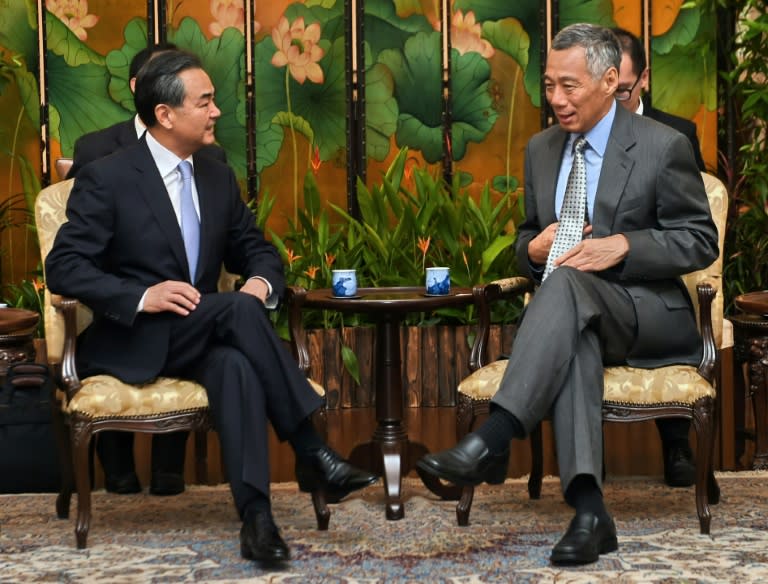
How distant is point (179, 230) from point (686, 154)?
4.82 ft

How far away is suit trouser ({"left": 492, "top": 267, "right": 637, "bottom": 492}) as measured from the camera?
3.25m

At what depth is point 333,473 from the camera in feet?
11.3

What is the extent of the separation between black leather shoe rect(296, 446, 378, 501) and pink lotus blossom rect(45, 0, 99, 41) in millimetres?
3807

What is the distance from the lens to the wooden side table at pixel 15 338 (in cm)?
436

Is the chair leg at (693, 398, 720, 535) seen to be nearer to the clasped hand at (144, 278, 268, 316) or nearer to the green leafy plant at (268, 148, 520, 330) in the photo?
the clasped hand at (144, 278, 268, 316)

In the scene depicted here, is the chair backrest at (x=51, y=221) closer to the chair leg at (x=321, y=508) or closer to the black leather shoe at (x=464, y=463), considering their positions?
the chair leg at (x=321, y=508)

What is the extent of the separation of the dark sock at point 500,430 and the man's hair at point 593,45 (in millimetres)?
1041

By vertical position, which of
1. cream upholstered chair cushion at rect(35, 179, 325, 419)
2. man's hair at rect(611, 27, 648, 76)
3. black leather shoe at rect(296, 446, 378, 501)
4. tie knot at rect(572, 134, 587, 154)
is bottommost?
black leather shoe at rect(296, 446, 378, 501)

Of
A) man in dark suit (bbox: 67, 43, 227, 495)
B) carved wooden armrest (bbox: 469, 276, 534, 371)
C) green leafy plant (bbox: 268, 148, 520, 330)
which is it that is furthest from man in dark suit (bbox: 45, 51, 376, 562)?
green leafy plant (bbox: 268, 148, 520, 330)

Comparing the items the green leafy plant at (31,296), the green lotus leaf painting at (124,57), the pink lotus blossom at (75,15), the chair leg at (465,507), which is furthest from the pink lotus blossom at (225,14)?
the chair leg at (465,507)

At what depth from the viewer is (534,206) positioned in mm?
3885

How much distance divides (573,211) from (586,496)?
87cm

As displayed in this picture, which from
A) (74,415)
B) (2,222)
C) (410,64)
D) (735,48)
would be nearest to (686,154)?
(74,415)

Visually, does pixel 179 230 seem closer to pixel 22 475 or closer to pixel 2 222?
pixel 22 475
